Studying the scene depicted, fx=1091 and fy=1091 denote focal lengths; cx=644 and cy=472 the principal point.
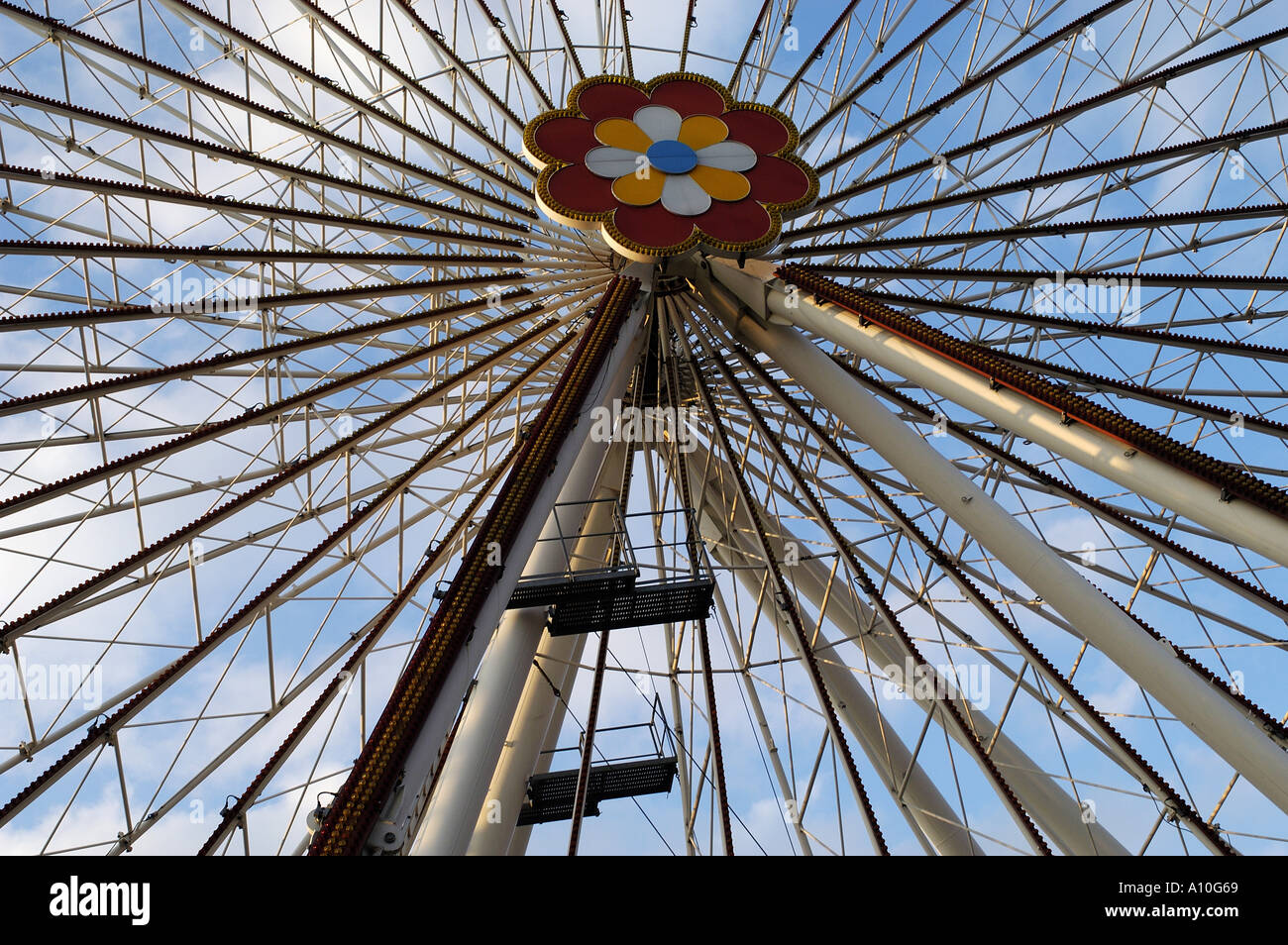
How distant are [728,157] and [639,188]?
7.91 feet

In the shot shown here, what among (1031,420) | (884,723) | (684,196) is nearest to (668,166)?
(684,196)

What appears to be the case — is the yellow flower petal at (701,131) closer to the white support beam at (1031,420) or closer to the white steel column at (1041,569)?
the white steel column at (1041,569)

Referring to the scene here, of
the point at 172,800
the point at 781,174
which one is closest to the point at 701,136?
the point at 781,174

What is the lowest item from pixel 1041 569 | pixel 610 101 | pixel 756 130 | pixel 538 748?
pixel 1041 569

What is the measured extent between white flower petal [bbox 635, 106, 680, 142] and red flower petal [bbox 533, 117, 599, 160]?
3.81 feet

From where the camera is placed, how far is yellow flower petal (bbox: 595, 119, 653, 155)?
2305cm

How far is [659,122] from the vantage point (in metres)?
23.6

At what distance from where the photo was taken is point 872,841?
20969 mm

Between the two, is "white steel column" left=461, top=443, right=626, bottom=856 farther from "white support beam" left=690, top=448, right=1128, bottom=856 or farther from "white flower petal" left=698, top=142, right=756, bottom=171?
"white flower petal" left=698, top=142, right=756, bottom=171

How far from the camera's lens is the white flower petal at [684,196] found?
2191cm

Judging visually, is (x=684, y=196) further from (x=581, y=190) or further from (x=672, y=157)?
(x=581, y=190)

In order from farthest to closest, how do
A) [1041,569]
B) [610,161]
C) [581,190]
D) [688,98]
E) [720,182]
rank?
[688,98] < [720,182] < [610,161] < [581,190] < [1041,569]
